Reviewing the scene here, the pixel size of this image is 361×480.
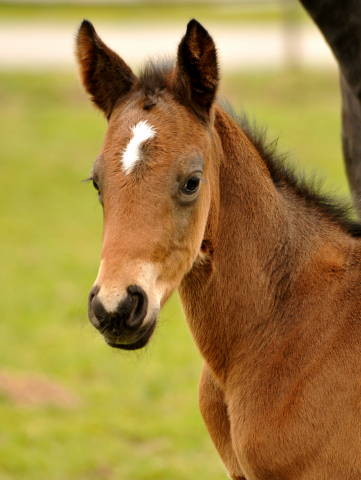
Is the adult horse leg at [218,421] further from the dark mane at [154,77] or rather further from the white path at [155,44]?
the white path at [155,44]

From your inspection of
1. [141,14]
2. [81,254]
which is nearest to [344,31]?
[81,254]

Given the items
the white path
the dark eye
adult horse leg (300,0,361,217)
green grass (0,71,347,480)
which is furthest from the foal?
the white path

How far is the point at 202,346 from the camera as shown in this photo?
3461mm

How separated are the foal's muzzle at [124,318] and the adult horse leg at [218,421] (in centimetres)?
85

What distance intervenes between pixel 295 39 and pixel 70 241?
11965 millimetres

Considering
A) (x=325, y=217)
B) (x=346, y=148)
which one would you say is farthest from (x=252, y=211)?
(x=346, y=148)

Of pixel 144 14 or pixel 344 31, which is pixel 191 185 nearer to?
pixel 344 31

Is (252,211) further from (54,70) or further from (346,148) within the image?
(54,70)

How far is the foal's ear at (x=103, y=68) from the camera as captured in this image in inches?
130

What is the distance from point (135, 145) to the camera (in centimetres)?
296

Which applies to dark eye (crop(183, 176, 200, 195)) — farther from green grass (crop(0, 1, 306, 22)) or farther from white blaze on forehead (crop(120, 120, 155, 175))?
green grass (crop(0, 1, 306, 22))

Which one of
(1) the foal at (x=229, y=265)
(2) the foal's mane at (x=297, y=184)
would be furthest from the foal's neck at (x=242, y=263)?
(2) the foal's mane at (x=297, y=184)

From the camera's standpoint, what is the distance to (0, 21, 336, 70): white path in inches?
772

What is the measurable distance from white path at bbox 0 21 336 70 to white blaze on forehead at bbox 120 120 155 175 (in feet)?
50.8
